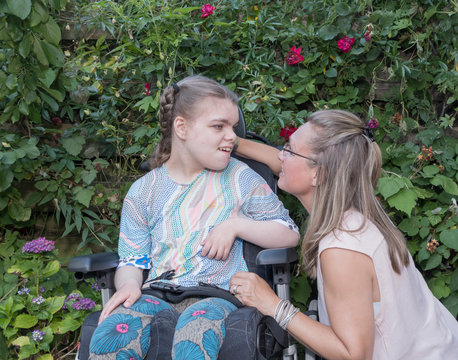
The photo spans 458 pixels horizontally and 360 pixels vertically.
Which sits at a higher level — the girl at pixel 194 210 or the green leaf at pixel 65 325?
the girl at pixel 194 210

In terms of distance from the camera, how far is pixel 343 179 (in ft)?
5.62

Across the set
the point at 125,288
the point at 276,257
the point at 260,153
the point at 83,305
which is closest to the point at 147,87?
the point at 260,153

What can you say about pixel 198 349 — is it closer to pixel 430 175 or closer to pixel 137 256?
pixel 137 256

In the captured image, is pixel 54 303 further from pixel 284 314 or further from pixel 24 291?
pixel 284 314

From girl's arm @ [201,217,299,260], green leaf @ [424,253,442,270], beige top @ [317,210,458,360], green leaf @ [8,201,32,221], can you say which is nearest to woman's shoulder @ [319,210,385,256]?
beige top @ [317,210,458,360]

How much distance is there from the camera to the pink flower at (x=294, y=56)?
111 inches

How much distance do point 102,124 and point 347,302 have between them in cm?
193

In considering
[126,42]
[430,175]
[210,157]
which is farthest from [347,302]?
[126,42]

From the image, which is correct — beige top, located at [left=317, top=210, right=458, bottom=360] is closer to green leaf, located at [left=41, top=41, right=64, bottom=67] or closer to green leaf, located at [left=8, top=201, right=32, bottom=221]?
green leaf, located at [left=41, top=41, right=64, bottom=67]

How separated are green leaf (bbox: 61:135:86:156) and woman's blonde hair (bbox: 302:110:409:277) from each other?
1.65m

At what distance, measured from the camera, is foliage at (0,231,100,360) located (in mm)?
2484

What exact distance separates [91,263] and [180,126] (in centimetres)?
67

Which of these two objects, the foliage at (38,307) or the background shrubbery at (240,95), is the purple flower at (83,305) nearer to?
the foliage at (38,307)

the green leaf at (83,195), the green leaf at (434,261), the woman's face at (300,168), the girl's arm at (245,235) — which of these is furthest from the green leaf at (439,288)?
the green leaf at (83,195)
